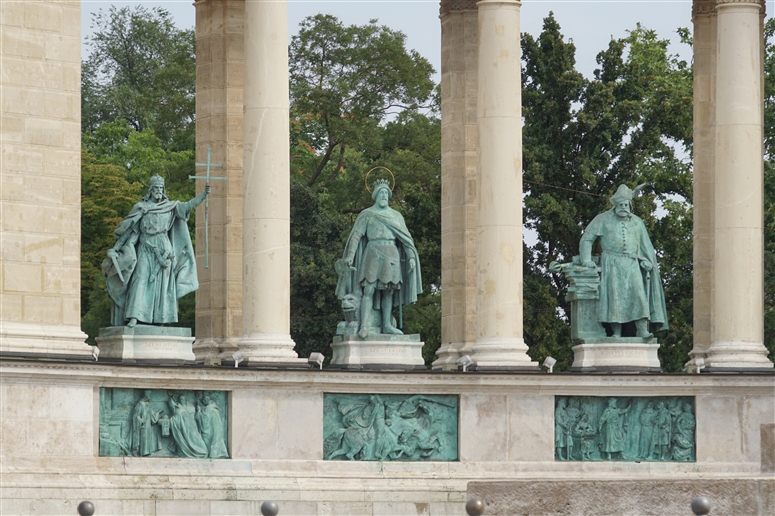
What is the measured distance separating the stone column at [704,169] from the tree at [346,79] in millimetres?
44586

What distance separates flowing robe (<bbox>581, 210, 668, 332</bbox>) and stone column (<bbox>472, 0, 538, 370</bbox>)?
3.50 m

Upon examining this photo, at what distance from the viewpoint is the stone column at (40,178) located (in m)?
57.2

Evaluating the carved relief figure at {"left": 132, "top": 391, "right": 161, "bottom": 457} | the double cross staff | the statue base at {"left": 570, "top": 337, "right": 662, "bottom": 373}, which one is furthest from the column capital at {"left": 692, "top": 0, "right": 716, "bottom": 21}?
the carved relief figure at {"left": 132, "top": 391, "right": 161, "bottom": 457}

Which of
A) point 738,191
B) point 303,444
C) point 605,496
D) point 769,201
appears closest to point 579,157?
point 769,201

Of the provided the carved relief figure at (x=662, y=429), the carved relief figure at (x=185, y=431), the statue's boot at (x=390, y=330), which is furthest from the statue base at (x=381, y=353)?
the carved relief figure at (x=662, y=429)

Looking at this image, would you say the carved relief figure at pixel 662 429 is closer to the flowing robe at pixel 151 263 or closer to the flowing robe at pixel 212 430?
the flowing robe at pixel 212 430

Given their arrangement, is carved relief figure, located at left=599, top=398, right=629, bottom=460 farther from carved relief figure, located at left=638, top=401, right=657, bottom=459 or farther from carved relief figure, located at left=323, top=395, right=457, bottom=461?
carved relief figure, located at left=323, top=395, right=457, bottom=461

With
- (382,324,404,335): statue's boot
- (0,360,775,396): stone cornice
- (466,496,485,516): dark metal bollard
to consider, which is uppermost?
(382,324,404,335): statue's boot

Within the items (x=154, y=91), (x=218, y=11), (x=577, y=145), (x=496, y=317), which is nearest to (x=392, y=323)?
(x=496, y=317)

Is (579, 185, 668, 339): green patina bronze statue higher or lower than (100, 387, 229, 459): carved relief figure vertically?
higher

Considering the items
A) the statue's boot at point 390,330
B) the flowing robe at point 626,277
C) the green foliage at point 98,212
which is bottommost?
the statue's boot at point 390,330

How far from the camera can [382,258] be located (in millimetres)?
65812

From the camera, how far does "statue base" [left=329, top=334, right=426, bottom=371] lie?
6450 centimetres

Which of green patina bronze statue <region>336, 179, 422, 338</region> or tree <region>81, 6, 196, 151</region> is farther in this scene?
tree <region>81, 6, 196, 151</region>
